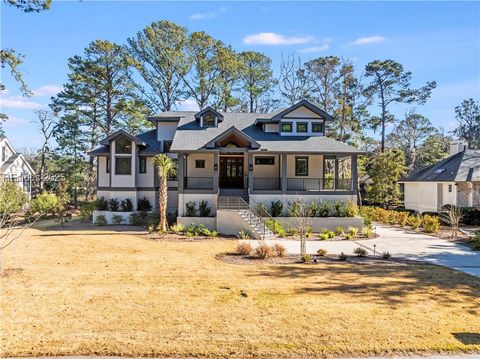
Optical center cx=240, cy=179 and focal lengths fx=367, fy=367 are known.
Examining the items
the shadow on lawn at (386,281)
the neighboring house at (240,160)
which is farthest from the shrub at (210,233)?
the shadow on lawn at (386,281)

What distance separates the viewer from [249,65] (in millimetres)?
42062

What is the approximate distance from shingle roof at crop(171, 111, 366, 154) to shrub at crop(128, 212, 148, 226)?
18.9 feet

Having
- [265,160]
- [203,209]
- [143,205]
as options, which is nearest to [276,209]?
[203,209]

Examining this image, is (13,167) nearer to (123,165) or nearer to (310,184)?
(123,165)

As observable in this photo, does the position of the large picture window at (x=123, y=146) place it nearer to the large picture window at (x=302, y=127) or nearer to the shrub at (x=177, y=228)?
the shrub at (x=177, y=228)

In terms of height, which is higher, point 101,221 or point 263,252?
point 101,221

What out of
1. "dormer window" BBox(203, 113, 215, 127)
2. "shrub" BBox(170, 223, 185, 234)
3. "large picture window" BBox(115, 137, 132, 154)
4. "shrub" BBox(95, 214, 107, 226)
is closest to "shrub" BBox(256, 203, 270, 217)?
"shrub" BBox(170, 223, 185, 234)

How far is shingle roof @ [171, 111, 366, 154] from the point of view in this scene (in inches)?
963

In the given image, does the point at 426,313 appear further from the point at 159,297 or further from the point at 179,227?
the point at 179,227

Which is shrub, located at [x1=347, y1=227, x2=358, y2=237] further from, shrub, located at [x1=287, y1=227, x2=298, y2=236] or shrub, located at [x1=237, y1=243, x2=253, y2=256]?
shrub, located at [x1=237, y1=243, x2=253, y2=256]

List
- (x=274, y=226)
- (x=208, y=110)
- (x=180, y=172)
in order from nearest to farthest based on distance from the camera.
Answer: (x=274, y=226)
(x=180, y=172)
(x=208, y=110)

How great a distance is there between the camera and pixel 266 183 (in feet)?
88.0

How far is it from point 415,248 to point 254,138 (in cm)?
1292

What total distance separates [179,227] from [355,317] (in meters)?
15.3
